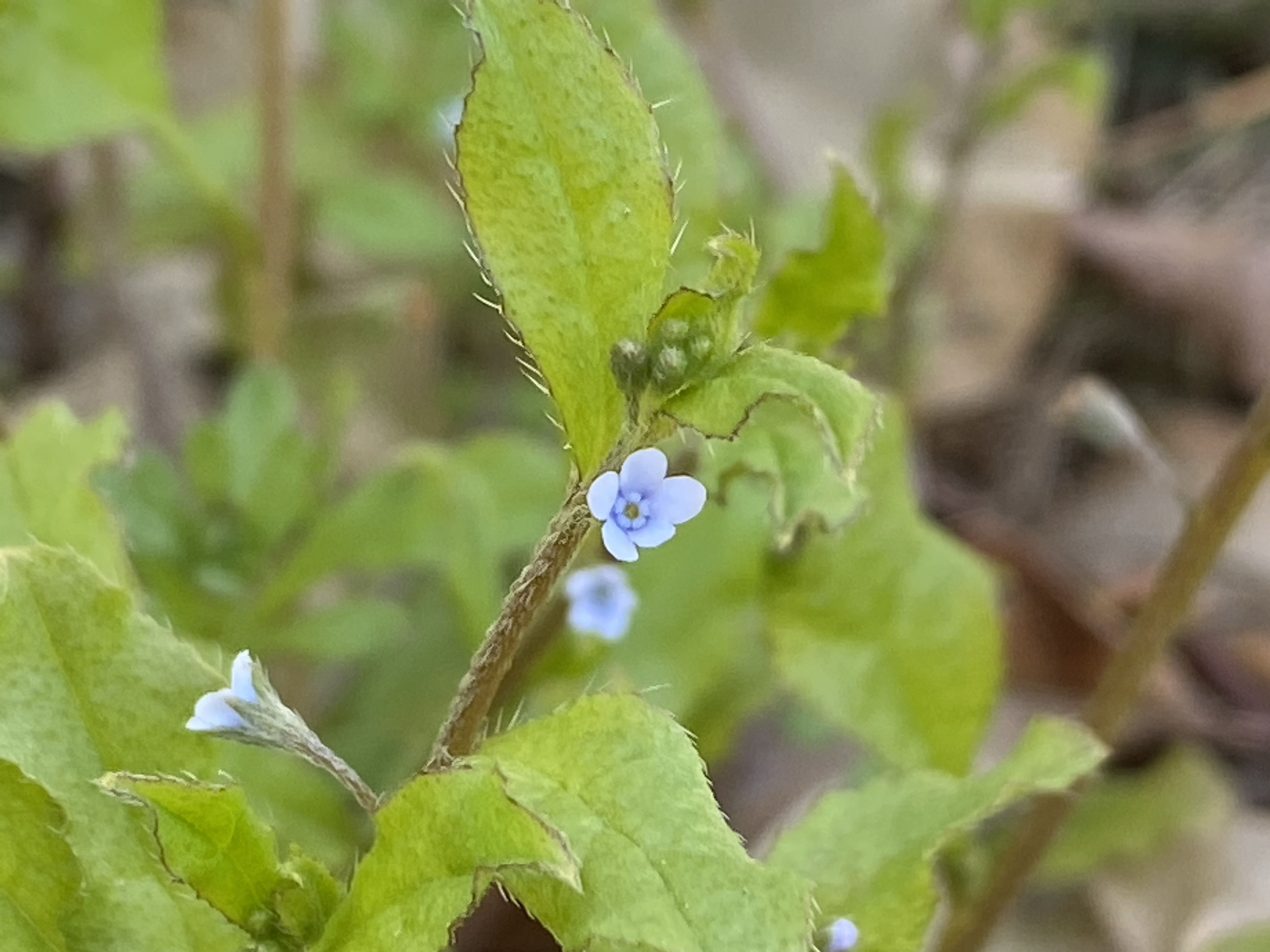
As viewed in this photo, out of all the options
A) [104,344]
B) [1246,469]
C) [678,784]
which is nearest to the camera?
[678,784]

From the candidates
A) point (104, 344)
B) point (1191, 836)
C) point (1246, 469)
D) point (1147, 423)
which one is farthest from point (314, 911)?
point (1147, 423)

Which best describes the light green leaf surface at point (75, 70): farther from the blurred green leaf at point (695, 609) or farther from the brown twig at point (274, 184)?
the blurred green leaf at point (695, 609)

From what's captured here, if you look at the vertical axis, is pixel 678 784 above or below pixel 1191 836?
above

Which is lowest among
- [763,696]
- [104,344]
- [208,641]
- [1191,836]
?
[1191,836]

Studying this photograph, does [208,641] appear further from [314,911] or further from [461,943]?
[314,911]

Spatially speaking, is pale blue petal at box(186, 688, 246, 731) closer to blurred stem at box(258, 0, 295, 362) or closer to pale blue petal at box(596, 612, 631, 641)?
pale blue petal at box(596, 612, 631, 641)

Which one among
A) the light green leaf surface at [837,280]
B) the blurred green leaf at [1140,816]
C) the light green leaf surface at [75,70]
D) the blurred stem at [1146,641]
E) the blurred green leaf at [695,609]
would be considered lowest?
the blurred green leaf at [1140,816]

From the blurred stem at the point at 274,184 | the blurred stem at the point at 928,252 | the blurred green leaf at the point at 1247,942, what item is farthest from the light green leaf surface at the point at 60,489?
the blurred stem at the point at 928,252
